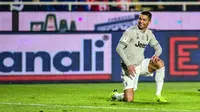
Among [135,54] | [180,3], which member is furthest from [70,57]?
[135,54]

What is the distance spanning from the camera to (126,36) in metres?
13.4

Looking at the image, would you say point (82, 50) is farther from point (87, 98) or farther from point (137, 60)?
point (137, 60)

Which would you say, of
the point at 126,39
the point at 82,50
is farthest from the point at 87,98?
the point at 82,50

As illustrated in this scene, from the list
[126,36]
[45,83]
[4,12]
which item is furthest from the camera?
[4,12]

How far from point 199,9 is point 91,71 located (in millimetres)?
4840

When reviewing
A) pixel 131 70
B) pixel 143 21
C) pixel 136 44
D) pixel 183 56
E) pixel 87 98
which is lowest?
pixel 87 98

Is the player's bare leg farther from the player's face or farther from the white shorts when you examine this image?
the player's face

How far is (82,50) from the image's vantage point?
64.8 feet

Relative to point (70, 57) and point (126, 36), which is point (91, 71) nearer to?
point (70, 57)

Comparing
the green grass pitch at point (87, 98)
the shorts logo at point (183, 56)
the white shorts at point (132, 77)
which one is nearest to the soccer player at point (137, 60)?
the white shorts at point (132, 77)

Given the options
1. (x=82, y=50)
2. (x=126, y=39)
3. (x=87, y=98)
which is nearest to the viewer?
(x=126, y=39)

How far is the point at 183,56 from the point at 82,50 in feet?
9.12

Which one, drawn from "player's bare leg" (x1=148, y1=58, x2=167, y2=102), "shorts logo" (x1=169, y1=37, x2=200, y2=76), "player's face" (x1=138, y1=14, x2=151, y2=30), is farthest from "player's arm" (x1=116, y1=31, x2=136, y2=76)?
"shorts logo" (x1=169, y1=37, x2=200, y2=76)

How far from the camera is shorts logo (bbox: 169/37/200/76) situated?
2000cm
